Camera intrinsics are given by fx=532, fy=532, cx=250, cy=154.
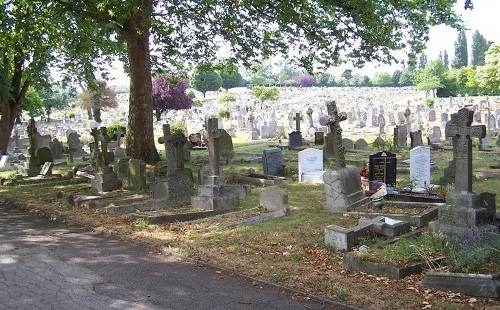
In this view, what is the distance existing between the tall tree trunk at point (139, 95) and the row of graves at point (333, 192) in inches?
39.7

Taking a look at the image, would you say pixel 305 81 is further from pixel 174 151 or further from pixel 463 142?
pixel 463 142

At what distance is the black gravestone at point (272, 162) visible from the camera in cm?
1603

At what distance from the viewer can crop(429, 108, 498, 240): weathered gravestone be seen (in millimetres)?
7391

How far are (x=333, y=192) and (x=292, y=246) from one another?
2.90 metres

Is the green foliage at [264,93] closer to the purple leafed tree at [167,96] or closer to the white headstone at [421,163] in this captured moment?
the purple leafed tree at [167,96]

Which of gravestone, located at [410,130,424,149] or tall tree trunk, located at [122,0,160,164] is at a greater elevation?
tall tree trunk, located at [122,0,160,164]

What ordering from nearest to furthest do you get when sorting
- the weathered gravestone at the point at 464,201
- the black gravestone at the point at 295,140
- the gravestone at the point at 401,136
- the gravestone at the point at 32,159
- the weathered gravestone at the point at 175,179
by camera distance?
the weathered gravestone at the point at 464,201 < the weathered gravestone at the point at 175,179 < the gravestone at the point at 32,159 < the gravestone at the point at 401,136 < the black gravestone at the point at 295,140

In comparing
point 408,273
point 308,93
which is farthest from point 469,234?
point 308,93

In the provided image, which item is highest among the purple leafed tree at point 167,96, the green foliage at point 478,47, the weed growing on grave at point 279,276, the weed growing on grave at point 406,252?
the green foliage at point 478,47

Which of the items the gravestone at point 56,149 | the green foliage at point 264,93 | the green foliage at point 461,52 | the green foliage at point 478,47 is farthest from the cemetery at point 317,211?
the green foliage at point 461,52

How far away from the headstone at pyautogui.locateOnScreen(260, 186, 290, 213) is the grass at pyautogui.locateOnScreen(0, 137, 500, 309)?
26 centimetres

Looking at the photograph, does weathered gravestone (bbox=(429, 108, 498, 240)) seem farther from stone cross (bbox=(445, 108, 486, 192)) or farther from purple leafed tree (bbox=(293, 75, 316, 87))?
purple leafed tree (bbox=(293, 75, 316, 87))

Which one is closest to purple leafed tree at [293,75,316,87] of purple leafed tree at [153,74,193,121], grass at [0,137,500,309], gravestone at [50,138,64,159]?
purple leafed tree at [153,74,193,121]

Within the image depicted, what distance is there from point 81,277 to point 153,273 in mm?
927
